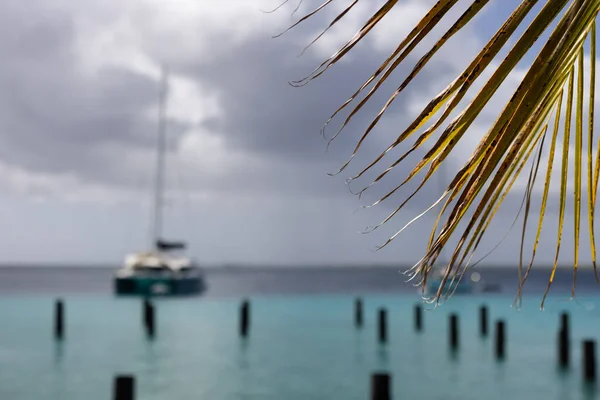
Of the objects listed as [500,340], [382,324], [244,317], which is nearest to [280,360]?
[244,317]

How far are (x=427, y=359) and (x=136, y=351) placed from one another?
365 inches

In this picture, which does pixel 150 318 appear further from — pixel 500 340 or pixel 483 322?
pixel 500 340

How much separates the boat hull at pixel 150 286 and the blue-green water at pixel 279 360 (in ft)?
35.9

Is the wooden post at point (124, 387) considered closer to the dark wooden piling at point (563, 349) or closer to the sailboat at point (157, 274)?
the dark wooden piling at point (563, 349)

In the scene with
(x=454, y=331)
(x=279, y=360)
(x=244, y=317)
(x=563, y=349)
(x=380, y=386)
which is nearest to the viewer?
(x=380, y=386)

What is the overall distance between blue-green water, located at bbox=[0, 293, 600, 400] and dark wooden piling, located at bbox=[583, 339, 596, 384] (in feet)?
2.58

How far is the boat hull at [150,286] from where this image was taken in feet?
160

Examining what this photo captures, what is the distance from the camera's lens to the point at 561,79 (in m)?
1.31

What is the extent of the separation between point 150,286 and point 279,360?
28.3 metres

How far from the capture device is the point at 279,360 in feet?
73.4

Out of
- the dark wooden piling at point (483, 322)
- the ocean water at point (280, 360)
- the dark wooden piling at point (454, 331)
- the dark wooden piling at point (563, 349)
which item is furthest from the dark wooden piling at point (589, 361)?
the dark wooden piling at point (483, 322)

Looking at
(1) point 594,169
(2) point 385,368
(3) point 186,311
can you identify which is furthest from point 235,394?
(3) point 186,311

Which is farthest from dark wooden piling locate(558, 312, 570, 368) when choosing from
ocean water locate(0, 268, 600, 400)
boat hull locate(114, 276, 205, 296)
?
boat hull locate(114, 276, 205, 296)

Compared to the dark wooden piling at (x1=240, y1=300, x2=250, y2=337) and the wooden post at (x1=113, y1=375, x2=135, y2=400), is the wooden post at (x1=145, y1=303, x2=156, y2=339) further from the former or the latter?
the wooden post at (x1=113, y1=375, x2=135, y2=400)
